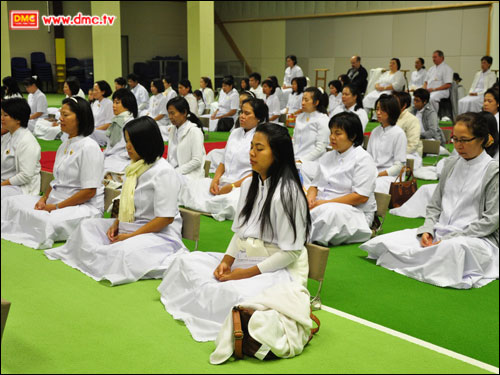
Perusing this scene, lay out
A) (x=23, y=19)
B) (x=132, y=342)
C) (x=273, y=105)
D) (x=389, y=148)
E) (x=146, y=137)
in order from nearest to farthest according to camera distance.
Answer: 1. (x=132, y=342)
2. (x=146, y=137)
3. (x=389, y=148)
4. (x=273, y=105)
5. (x=23, y=19)

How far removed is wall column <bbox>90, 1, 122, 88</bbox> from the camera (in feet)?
52.6

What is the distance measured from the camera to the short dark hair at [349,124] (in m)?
5.28

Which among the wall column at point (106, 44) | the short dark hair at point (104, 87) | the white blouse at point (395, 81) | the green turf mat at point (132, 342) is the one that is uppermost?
the wall column at point (106, 44)

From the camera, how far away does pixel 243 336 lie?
10.3 ft

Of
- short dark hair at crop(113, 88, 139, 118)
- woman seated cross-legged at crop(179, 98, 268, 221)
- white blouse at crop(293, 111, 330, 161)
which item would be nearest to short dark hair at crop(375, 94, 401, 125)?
white blouse at crop(293, 111, 330, 161)

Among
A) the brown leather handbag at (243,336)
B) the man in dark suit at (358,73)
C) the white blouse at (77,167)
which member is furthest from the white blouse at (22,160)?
the man in dark suit at (358,73)

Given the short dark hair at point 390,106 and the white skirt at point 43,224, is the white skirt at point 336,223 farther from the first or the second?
the white skirt at point 43,224

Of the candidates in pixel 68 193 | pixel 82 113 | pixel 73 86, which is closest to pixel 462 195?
pixel 82 113

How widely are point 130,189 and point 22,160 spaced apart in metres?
1.69

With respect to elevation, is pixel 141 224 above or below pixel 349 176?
below

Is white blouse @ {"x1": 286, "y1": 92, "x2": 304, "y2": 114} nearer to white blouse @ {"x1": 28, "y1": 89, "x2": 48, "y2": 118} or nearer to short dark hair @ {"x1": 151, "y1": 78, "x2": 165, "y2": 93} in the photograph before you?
short dark hair @ {"x1": 151, "y1": 78, "x2": 165, "y2": 93}

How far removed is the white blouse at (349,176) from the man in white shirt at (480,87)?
8957 millimetres

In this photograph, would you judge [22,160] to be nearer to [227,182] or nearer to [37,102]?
[227,182]

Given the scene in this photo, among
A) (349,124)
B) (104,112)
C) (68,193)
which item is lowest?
(68,193)
